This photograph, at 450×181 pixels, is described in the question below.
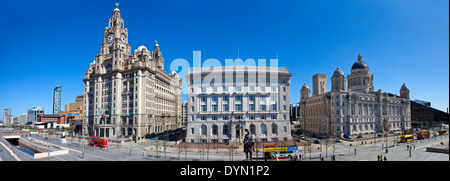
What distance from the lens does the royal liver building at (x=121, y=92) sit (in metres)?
89.7

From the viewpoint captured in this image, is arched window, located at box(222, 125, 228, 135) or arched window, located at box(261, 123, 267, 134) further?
arched window, located at box(261, 123, 267, 134)

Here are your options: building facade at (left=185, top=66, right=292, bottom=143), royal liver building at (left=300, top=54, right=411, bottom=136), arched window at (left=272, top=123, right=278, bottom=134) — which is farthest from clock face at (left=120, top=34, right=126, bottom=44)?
royal liver building at (left=300, top=54, right=411, bottom=136)

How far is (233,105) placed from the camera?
70062 millimetres

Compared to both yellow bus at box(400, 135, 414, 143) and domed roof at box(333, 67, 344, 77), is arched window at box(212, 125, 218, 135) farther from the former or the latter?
yellow bus at box(400, 135, 414, 143)

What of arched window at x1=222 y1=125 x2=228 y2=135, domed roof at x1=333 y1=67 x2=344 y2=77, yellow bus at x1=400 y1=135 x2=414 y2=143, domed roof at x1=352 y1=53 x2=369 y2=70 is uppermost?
domed roof at x1=352 y1=53 x2=369 y2=70

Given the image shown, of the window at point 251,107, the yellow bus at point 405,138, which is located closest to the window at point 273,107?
the window at point 251,107

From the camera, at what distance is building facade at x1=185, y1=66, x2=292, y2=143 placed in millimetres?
69688

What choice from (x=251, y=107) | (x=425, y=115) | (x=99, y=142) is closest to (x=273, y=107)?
(x=251, y=107)

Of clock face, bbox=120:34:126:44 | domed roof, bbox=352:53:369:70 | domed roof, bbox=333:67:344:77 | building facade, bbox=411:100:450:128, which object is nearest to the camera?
domed roof, bbox=333:67:344:77

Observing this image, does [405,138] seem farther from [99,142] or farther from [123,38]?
[123,38]

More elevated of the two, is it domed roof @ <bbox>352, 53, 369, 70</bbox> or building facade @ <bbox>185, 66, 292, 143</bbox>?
domed roof @ <bbox>352, 53, 369, 70</bbox>

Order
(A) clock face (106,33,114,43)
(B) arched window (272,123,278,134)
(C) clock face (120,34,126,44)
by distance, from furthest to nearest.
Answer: (C) clock face (120,34,126,44) → (A) clock face (106,33,114,43) → (B) arched window (272,123,278,134)

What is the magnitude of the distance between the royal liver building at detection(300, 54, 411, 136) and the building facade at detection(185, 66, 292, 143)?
1248 inches

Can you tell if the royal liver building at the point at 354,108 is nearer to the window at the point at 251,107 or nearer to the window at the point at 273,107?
the window at the point at 273,107
